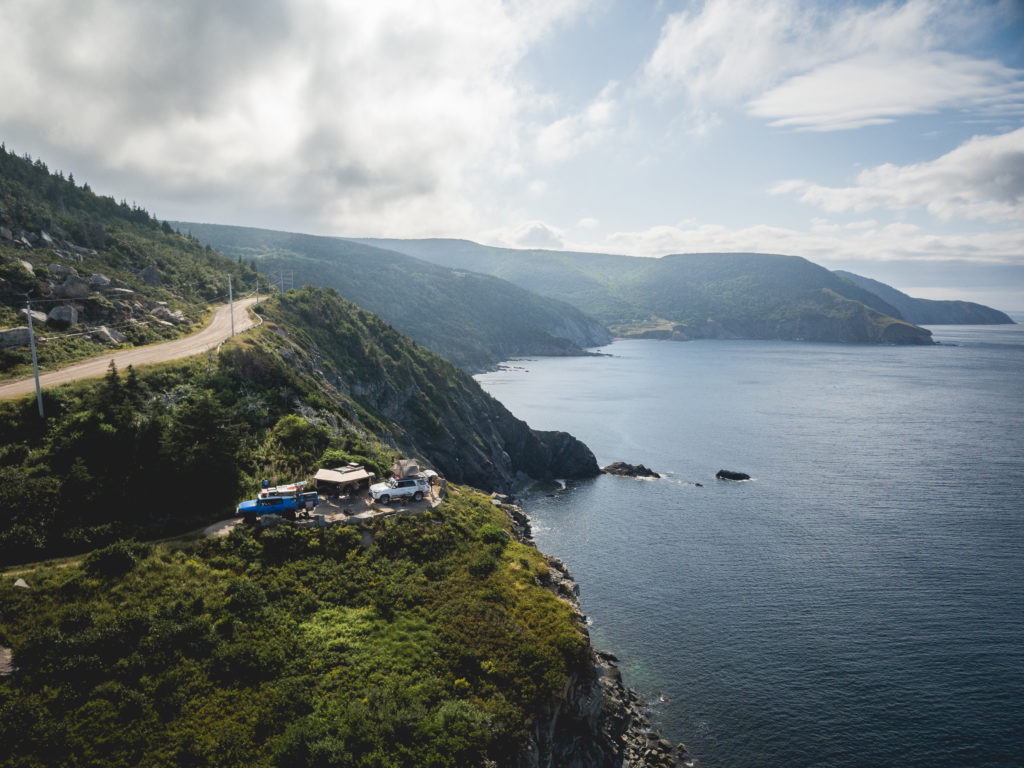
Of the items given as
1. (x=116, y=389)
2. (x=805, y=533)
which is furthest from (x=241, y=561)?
(x=805, y=533)

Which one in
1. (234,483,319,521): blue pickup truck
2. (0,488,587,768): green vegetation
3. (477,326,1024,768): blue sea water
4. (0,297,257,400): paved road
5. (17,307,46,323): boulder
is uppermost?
(17,307,46,323): boulder

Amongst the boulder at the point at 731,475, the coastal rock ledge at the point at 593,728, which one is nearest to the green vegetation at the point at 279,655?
the coastal rock ledge at the point at 593,728

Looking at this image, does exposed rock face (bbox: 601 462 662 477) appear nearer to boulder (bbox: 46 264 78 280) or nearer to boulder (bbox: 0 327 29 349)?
boulder (bbox: 46 264 78 280)

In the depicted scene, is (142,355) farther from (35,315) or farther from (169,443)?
(169,443)

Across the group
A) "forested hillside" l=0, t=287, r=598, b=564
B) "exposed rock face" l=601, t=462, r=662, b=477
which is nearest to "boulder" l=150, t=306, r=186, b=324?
"forested hillside" l=0, t=287, r=598, b=564

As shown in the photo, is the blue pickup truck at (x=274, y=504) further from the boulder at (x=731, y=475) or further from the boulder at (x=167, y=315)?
the boulder at (x=731, y=475)

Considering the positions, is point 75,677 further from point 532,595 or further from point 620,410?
point 620,410

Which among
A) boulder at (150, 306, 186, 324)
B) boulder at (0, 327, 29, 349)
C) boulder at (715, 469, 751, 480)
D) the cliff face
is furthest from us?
boulder at (715, 469, 751, 480)
